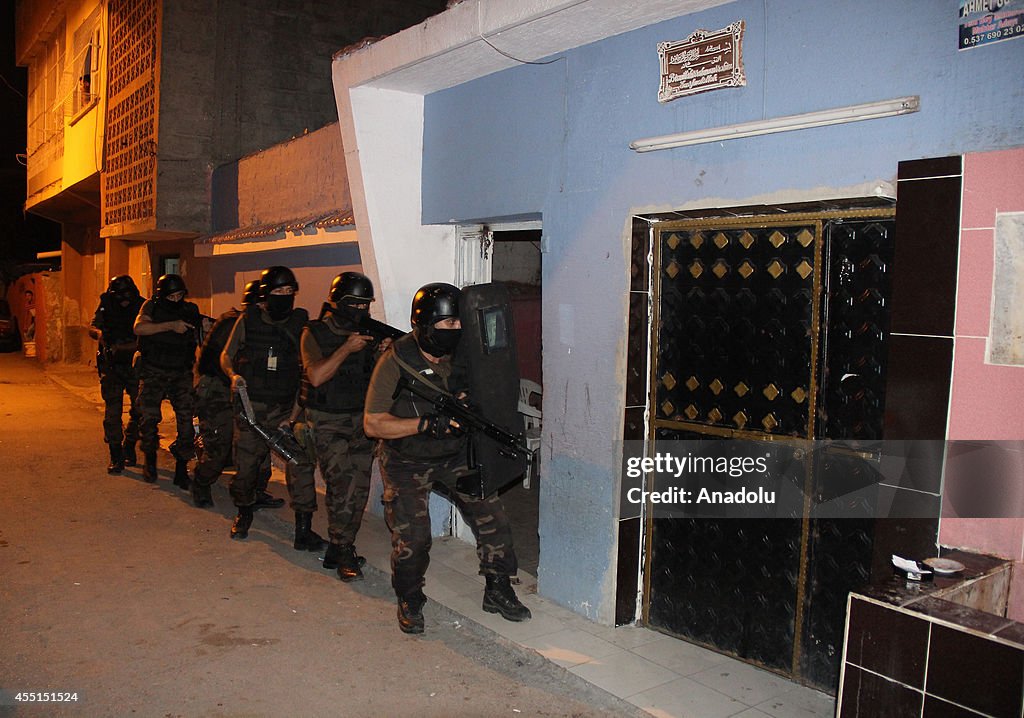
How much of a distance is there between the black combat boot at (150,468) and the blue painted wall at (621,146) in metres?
4.25

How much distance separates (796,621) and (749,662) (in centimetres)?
39

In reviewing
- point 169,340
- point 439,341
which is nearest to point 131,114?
point 169,340

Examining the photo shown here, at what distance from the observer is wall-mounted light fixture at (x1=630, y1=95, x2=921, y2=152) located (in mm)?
3260

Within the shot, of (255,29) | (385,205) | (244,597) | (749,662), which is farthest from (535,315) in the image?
(749,662)

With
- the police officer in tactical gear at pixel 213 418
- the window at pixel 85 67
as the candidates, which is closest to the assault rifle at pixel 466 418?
the police officer in tactical gear at pixel 213 418

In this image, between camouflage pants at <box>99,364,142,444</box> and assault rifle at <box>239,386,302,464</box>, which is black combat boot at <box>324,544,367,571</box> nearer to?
assault rifle at <box>239,386,302,464</box>

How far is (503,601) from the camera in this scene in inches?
190

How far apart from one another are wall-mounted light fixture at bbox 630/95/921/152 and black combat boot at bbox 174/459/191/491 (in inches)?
227

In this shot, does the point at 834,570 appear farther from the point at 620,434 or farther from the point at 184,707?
the point at 184,707

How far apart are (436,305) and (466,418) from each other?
64 centimetres

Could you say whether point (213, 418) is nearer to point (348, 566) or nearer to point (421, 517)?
point (348, 566)

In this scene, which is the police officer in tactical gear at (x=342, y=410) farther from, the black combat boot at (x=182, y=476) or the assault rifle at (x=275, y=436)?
the black combat boot at (x=182, y=476)

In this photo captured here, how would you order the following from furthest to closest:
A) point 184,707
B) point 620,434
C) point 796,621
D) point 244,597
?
point 244,597 < point 620,434 < point 796,621 < point 184,707

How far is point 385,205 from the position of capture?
20.6 ft
